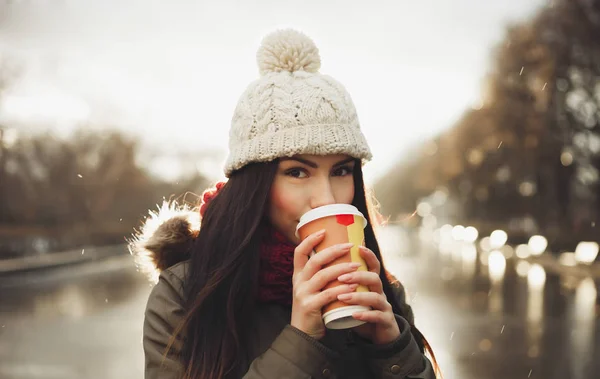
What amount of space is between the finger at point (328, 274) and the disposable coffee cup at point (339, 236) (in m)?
0.02

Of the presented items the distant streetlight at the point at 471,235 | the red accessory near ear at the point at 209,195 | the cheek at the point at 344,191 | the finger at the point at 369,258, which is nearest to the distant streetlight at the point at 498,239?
the distant streetlight at the point at 471,235

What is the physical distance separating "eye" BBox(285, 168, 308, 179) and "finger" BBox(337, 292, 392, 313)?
0.47 m

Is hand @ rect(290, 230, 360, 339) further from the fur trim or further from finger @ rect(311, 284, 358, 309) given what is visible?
the fur trim

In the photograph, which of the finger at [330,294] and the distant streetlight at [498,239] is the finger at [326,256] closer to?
the finger at [330,294]

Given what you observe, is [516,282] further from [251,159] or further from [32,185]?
[32,185]

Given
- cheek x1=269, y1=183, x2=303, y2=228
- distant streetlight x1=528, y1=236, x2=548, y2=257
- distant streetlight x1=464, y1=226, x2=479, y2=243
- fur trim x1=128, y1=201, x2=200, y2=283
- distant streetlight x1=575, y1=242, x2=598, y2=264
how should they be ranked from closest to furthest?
cheek x1=269, y1=183, x2=303, y2=228 → fur trim x1=128, y1=201, x2=200, y2=283 → distant streetlight x1=575, y1=242, x2=598, y2=264 → distant streetlight x1=528, y1=236, x2=548, y2=257 → distant streetlight x1=464, y1=226, x2=479, y2=243

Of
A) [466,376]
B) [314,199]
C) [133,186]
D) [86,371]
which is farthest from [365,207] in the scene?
[133,186]

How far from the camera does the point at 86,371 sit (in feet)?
24.1

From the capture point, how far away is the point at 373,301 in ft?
5.24

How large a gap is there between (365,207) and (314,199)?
0.32 meters

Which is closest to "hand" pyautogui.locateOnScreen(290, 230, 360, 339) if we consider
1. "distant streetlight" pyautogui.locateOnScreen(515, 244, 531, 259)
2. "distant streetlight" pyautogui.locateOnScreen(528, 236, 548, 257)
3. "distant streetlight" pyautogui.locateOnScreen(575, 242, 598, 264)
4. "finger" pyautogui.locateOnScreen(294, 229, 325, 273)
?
"finger" pyautogui.locateOnScreen(294, 229, 325, 273)

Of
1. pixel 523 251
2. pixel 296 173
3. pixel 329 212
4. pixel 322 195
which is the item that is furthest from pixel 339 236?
pixel 523 251

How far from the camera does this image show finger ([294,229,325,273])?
1616mm

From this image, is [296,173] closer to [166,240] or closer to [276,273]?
[276,273]
